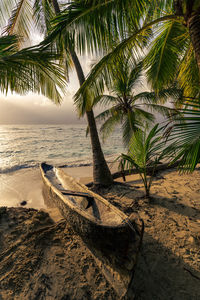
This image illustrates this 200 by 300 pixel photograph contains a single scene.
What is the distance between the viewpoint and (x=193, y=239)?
7.91 ft

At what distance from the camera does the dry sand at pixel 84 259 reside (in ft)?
6.01

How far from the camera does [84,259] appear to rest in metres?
2.31

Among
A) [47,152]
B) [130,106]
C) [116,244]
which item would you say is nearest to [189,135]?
[116,244]

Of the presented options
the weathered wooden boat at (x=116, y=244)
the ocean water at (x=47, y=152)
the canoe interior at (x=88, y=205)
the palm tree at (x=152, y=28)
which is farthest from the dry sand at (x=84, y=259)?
the ocean water at (x=47, y=152)

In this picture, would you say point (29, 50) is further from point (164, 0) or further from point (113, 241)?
point (113, 241)

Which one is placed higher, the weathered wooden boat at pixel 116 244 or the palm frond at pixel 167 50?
the palm frond at pixel 167 50

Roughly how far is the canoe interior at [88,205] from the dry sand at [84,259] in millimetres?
614

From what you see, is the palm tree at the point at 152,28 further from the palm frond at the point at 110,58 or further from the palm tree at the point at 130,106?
the palm tree at the point at 130,106

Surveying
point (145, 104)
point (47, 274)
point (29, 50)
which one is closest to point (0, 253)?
point (47, 274)

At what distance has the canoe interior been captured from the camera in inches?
85.9

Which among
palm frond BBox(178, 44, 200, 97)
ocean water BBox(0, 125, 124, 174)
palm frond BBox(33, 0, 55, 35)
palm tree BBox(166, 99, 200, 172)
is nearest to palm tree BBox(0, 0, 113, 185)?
palm frond BBox(33, 0, 55, 35)

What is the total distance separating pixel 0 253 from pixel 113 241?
7.39 feet

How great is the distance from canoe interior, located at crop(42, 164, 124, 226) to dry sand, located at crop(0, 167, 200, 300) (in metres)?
0.61

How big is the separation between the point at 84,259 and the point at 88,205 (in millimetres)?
1136
